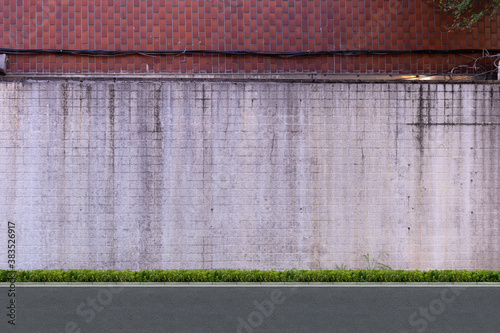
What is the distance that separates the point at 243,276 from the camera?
8.10m

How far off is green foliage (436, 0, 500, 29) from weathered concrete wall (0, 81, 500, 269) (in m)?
1.36

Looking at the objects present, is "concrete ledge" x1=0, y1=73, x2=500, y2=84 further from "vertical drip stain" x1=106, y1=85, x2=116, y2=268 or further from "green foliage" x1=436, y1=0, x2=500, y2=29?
"green foliage" x1=436, y1=0, x2=500, y2=29

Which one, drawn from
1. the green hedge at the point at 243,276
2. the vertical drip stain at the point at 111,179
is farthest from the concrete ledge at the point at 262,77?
the green hedge at the point at 243,276

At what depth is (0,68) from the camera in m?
8.75

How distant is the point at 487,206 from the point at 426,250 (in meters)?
1.43

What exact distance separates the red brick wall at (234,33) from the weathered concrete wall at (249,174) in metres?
Result: 0.63

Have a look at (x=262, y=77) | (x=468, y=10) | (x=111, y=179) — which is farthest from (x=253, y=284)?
(x=468, y=10)

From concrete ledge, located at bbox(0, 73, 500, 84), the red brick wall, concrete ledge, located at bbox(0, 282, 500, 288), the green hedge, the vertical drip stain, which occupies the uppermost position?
the red brick wall

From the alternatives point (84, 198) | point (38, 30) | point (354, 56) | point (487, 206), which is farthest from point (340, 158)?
point (38, 30)

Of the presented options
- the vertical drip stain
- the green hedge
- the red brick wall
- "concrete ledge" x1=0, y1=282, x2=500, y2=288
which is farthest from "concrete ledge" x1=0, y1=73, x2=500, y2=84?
"concrete ledge" x1=0, y1=282, x2=500, y2=288

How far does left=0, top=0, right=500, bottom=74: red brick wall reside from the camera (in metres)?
9.08

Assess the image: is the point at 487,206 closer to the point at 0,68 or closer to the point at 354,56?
the point at 354,56

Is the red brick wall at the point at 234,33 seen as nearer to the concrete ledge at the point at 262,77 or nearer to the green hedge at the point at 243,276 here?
the concrete ledge at the point at 262,77
